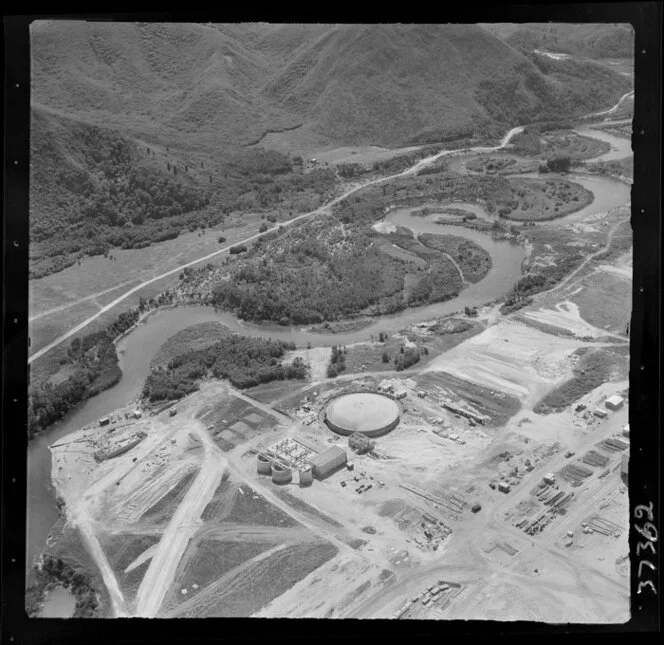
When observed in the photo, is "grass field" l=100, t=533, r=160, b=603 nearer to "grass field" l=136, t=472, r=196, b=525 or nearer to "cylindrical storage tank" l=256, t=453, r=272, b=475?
"grass field" l=136, t=472, r=196, b=525

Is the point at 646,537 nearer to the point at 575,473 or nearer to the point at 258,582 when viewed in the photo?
the point at 575,473

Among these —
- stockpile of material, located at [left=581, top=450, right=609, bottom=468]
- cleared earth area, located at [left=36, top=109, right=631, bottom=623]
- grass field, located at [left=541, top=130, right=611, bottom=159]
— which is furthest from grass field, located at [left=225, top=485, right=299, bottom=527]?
grass field, located at [left=541, top=130, right=611, bottom=159]

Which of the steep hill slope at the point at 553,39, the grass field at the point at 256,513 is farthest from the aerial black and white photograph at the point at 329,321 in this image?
the steep hill slope at the point at 553,39

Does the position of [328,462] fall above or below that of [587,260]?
below

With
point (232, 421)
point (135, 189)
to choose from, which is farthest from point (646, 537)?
point (135, 189)

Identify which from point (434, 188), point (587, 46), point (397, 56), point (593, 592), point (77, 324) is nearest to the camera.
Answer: point (593, 592)

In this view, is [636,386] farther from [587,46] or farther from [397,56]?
[397,56]

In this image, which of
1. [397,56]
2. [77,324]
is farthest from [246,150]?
[77,324]
